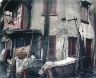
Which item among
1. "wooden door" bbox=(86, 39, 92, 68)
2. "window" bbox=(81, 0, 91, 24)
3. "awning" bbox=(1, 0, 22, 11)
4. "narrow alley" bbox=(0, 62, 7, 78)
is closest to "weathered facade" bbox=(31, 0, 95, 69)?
"window" bbox=(81, 0, 91, 24)

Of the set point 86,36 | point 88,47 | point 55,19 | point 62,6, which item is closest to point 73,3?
point 62,6

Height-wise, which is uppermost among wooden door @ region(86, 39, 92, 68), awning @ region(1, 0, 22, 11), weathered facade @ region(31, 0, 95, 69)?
awning @ region(1, 0, 22, 11)

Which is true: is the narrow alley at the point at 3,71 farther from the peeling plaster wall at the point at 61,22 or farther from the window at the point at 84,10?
the window at the point at 84,10

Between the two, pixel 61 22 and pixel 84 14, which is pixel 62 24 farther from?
pixel 84 14

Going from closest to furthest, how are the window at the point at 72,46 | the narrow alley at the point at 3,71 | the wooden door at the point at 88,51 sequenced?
the narrow alley at the point at 3,71 < the window at the point at 72,46 < the wooden door at the point at 88,51

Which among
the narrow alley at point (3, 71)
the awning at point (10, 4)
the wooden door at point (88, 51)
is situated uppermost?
the awning at point (10, 4)

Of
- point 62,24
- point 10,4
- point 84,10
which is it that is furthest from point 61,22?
point 10,4

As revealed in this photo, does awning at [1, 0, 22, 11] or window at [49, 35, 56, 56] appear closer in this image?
window at [49, 35, 56, 56]

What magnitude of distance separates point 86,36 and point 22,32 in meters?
Answer: 5.88

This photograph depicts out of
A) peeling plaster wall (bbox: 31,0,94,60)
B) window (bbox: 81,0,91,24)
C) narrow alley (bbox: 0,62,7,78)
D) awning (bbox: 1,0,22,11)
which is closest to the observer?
narrow alley (bbox: 0,62,7,78)

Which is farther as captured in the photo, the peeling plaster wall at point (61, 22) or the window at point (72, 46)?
the window at point (72, 46)

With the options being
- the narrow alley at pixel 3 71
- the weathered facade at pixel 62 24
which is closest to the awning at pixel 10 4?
the weathered facade at pixel 62 24

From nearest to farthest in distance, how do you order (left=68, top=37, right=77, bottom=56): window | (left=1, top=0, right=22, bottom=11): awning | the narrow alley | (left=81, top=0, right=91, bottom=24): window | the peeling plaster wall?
the narrow alley, the peeling plaster wall, (left=68, top=37, right=77, bottom=56): window, (left=81, top=0, right=91, bottom=24): window, (left=1, top=0, right=22, bottom=11): awning

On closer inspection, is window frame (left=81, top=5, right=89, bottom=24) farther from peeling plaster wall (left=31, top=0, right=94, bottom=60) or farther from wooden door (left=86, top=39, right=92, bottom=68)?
wooden door (left=86, top=39, right=92, bottom=68)
